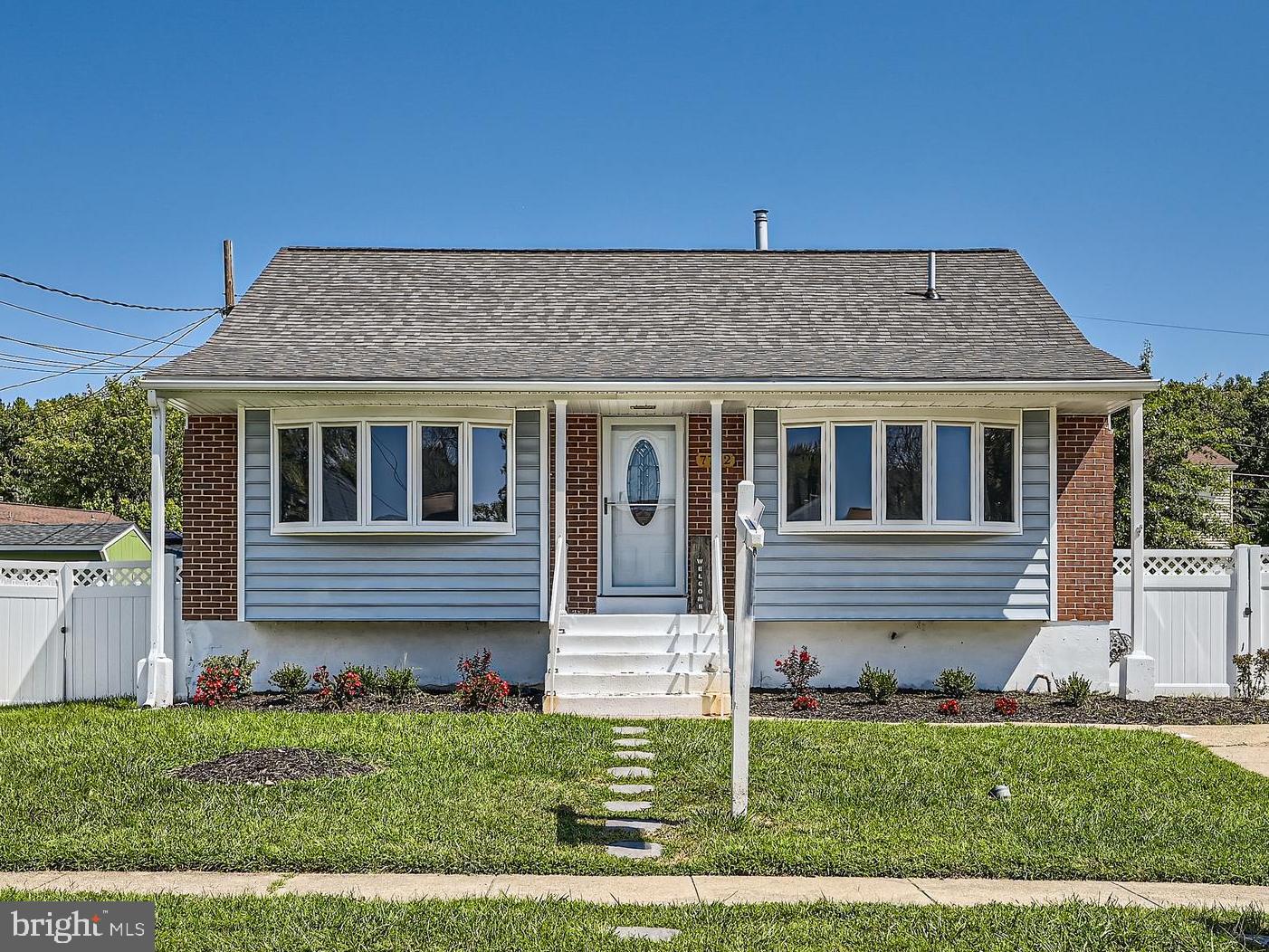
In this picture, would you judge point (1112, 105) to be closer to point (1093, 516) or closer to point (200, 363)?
point (1093, 516)

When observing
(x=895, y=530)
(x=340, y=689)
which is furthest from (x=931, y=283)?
(x=340, y=689)

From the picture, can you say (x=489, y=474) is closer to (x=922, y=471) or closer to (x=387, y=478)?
(x=387, y=478)

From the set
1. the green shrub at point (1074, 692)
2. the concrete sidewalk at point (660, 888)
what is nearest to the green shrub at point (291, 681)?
the concrete sidewalk at point (660, 888)

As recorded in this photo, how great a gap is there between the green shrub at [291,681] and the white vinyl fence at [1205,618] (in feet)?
30.0

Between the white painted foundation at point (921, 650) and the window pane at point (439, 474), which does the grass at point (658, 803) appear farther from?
the window pane at point (439, 474)

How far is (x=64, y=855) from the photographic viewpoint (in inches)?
231

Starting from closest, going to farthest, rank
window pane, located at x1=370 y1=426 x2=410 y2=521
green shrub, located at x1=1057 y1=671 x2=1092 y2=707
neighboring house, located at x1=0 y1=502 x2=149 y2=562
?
green shrub, located at x1=1057 y1=671 x2=1092 y2=707
window pane, located at x1=370 y1=426 x2=410 y2=521
neighboring house, located at x1=0 y1=502 x2=149 y2=562

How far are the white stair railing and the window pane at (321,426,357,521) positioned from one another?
227cm

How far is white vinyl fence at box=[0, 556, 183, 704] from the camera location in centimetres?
1206

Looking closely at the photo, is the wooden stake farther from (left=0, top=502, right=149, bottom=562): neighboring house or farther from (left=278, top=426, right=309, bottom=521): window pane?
(left=278, top=426, right=309, bottom=521): window pane

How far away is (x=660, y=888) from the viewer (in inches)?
217

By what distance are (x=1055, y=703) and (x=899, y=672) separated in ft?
5.52

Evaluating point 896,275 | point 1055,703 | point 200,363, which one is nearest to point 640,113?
point 896,275

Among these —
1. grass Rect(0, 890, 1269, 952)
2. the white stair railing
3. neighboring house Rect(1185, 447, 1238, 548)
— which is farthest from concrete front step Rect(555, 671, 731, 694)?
neighboring house Rect(1185, 447, 1238, 548)
